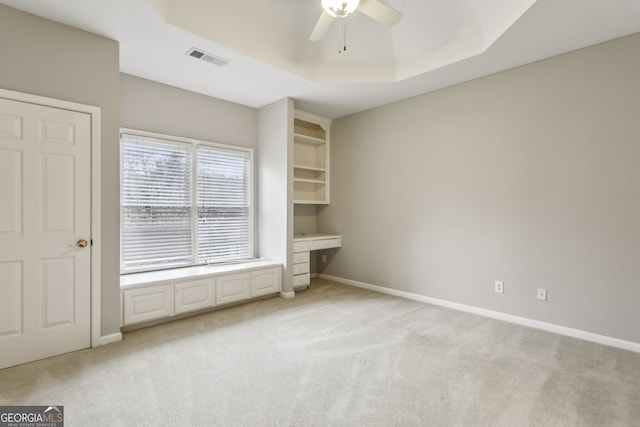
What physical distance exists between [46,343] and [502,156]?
15.4ft

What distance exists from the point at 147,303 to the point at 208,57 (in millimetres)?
2596

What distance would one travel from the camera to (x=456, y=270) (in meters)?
3.84

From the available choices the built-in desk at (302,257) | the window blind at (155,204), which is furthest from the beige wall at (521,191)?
the window blind at (155,204)

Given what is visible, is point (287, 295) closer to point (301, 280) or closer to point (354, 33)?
point (301, 280)

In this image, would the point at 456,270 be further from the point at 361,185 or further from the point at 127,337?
the point at 127,337

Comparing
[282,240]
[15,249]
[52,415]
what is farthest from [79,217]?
[282,240]

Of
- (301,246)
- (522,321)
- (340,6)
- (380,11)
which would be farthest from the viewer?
(301,246)

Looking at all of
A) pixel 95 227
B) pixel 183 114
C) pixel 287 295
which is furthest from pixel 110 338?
pixel 183 114

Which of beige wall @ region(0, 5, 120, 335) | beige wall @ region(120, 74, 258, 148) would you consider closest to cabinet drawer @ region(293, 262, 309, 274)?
beige wall @ region(120, 74, 258, 148)

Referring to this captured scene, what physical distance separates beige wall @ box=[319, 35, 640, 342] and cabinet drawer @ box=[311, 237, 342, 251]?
522 millimetres

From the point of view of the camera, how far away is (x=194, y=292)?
352cm

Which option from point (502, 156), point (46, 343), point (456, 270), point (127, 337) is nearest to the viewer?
point (46, 343)

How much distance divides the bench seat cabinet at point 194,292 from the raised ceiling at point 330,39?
2.33 metres

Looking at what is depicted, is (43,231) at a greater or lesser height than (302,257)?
greater
